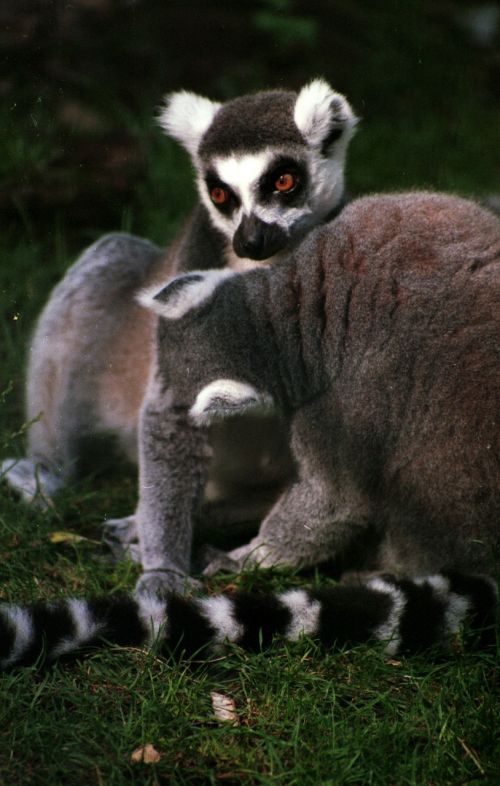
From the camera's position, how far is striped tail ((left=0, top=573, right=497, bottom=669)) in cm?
283

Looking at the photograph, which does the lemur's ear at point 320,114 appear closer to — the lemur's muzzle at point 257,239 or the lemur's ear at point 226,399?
the lemur's muzzle at point 257,239

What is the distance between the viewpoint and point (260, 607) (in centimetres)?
293

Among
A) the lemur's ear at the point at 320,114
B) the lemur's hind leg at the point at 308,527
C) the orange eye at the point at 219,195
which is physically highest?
the lemur's ear at the point at 320,114

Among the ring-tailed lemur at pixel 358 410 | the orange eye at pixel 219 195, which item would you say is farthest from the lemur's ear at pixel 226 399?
the orange eye at pixel 219 195

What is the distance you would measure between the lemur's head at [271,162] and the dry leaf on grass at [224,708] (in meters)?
1.56

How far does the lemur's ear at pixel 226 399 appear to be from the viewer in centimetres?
310

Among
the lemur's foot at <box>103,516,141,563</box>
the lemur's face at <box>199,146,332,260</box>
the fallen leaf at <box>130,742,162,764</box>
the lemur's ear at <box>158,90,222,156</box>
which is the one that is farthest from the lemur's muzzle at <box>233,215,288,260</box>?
the fallen leaf at <box>130,742,162,764</box>

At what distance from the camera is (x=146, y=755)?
8.00 ft

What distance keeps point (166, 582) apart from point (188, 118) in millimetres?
1855

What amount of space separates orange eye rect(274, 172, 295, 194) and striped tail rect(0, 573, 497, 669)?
154 centimetres

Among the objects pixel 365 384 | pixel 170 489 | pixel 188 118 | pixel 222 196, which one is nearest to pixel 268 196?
pixel 222 196

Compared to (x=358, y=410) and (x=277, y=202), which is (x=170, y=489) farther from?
(x=277, y=202)

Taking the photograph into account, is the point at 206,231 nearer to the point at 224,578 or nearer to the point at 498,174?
the point at 224,578

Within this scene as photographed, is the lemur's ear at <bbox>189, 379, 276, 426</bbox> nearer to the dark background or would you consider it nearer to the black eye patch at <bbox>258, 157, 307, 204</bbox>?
the black eye patch at <bbox>258, 157, 307, 204</bbox>
